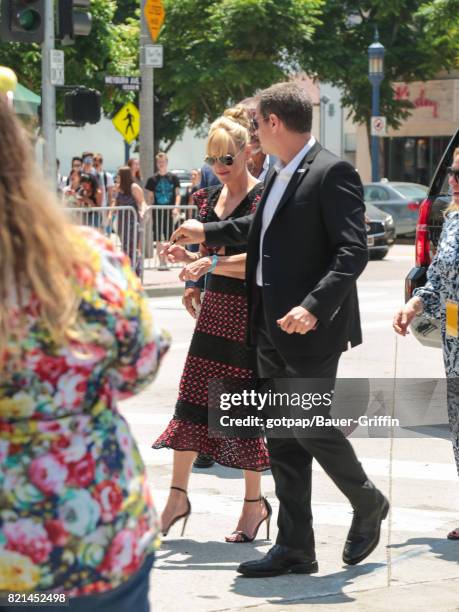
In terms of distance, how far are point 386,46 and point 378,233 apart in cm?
1649

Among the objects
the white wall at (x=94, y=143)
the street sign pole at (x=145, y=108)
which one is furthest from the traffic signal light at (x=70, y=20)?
Result: the white wall at (x=94, y=143)

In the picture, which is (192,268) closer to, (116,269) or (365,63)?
(116,269)

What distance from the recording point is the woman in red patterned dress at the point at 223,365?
550 centimetres

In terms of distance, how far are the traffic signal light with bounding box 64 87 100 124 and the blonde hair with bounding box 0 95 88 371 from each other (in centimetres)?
1231

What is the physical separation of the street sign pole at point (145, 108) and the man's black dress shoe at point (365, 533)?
1621 centimetres

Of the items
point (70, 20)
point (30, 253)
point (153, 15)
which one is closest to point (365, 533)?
point (30, 253)

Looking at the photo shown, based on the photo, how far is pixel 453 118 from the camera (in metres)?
42.2

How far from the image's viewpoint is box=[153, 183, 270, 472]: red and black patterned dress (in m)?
5.52

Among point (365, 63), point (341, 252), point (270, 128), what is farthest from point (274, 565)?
point (365, 63)

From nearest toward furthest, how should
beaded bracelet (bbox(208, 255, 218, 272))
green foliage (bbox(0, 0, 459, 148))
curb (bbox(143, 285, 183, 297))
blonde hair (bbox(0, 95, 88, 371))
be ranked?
blonde hair (bbox(0, 95, 88, 371))
beaded bracelet (bbox(208, 255, 218, 272))
curb (bbox(143, 285, 183, 297))
green foliage (bbox(0, 0, 459, 148))

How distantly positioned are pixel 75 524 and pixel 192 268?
9.85ft

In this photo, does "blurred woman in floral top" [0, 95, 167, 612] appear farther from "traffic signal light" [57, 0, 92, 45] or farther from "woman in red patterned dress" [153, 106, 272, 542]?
"traffic signal light" [57, 0, 92, 45]

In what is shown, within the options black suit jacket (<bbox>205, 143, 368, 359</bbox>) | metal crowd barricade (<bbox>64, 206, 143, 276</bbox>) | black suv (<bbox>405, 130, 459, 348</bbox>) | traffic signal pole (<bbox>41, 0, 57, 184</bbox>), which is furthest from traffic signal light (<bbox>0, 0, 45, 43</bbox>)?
black suit jacket (<bbox>205, 143, 368, 359</bbox>)

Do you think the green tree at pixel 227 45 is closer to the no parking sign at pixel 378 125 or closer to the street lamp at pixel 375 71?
the street lamp at pixel 375 71
